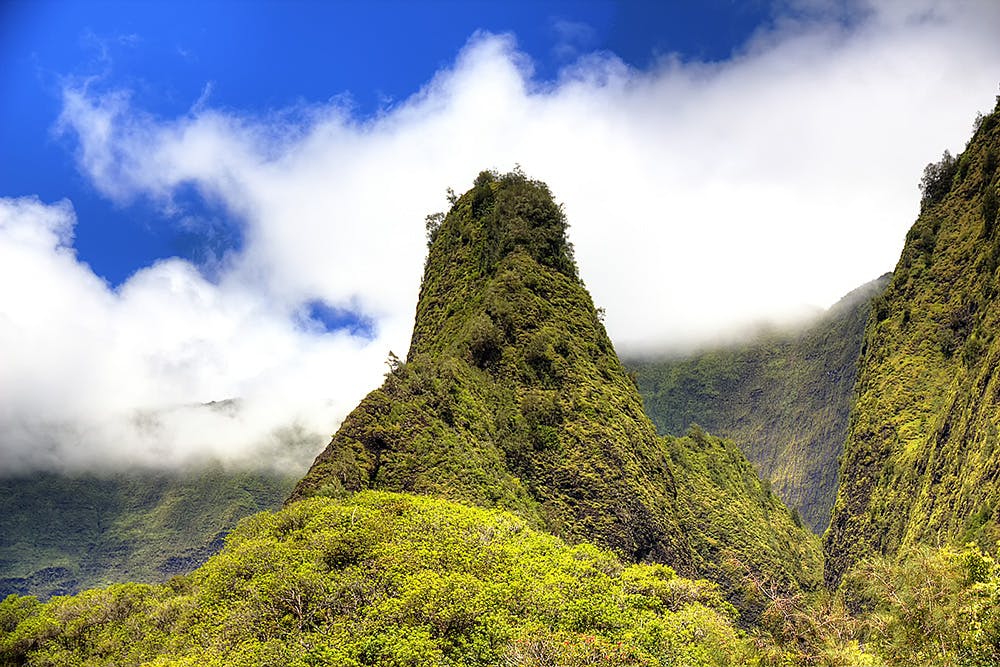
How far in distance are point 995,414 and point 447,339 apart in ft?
116

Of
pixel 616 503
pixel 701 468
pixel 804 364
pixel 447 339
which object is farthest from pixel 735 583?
pixel 804 364

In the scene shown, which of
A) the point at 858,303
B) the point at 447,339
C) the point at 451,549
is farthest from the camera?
the point at 858,303

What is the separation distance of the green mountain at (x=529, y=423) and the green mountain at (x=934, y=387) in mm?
11431

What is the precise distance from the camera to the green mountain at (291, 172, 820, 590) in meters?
37.8

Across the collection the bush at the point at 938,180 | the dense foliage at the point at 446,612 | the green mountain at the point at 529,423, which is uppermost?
the bush at the point at 938,180

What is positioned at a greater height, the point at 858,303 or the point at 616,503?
the point at 858,303

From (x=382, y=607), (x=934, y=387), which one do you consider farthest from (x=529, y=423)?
(x=934, y=387)

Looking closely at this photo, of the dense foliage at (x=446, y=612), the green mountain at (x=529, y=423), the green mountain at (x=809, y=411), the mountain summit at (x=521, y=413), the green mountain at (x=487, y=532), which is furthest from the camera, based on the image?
the green mountain at (x=809, y=411)

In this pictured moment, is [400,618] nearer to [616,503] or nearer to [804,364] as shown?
[616,503]

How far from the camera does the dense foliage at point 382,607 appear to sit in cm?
2025

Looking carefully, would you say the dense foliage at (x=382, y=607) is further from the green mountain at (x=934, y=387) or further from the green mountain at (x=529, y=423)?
the green mountain at (x=934, y=387)

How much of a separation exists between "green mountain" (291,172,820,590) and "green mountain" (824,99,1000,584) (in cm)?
1143

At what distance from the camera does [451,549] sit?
25859 mm

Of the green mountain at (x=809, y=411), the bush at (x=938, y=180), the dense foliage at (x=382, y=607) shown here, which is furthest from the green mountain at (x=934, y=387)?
the green mountain at (x=809, y=411)
